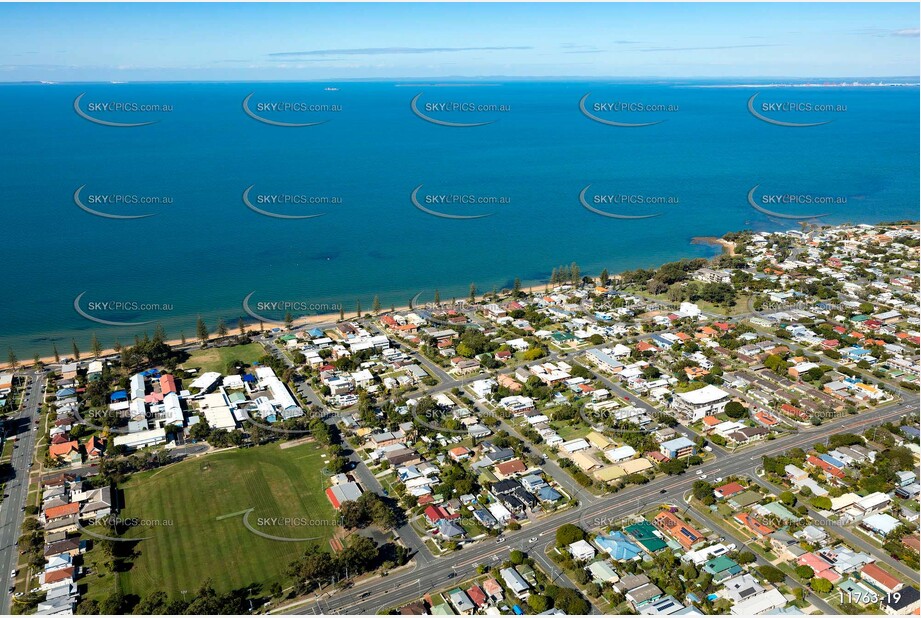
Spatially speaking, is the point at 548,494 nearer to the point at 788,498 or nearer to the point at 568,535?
the point at 568,535

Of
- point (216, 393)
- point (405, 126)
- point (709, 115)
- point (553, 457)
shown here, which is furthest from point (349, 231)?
point (709, 115)

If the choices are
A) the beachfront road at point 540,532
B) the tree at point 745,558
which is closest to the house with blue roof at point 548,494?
the beachfront road at point 540,532

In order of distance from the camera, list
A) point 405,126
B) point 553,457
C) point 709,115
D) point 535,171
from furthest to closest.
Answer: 1. point 709,115
2. point 405,126
3. point 535,171
4. point 553,457

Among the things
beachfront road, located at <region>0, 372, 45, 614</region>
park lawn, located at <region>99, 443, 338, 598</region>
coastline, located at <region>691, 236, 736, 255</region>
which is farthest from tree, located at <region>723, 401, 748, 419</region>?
coastline, located at <region>691, 236, 736, 255</region>

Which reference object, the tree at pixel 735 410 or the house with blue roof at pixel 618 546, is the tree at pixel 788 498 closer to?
the tree at pixel 735 410

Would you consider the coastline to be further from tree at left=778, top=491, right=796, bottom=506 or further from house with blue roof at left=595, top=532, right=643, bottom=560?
house with blue roof at left=595, top=532, right=643, bottom=560

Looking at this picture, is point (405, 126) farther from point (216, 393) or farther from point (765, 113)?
point (216, 393)

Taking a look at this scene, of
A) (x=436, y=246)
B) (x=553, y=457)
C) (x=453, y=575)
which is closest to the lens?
(x=453, y=575)
